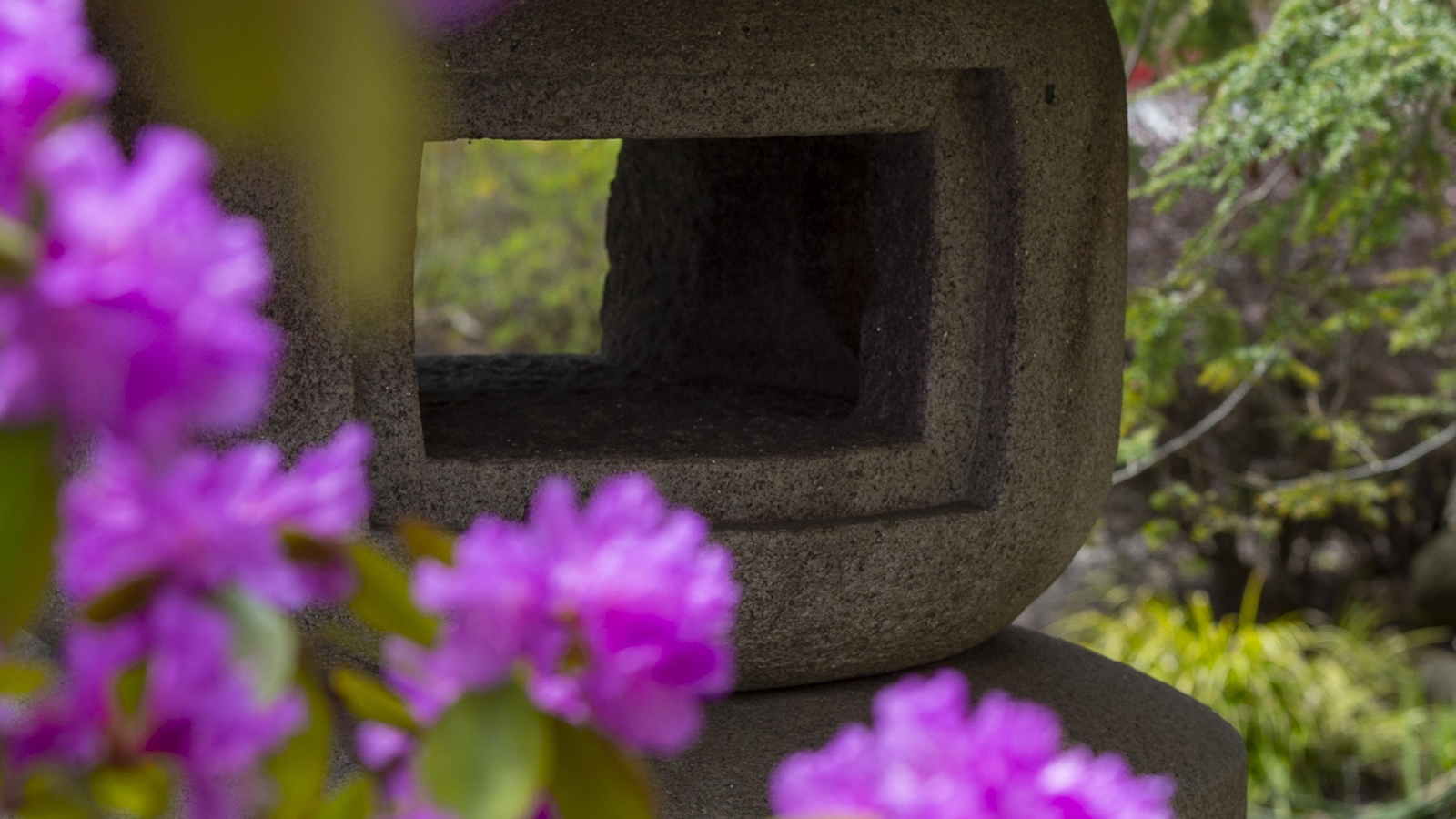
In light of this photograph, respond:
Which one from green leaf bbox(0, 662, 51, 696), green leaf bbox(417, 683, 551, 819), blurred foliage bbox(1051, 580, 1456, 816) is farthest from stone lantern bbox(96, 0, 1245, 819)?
blurred foliage bbox(1051, 580, 1456, 816)

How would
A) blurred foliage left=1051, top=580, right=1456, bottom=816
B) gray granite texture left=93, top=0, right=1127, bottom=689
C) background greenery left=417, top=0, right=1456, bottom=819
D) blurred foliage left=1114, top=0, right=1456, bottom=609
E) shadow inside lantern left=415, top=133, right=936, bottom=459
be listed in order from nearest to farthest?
Result: gray granite texture left=93, top=0, right=1127, bottom=689, shadow inside lantern left=415, top=133, right=936, bottom=459, blurred foliage left=1114, top=0, right=1456, bottom=609, background greenery left=417, top=0, right=1456, bottom=819, blurred foliage left=1051, top=580, right=1456, bottom=816

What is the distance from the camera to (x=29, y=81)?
33 cm

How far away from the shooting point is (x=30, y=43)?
33 centimetres

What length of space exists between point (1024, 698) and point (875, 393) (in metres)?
0.43

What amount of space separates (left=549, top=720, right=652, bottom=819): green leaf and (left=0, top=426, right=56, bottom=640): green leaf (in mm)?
127

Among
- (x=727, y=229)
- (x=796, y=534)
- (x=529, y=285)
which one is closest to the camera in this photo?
(x=796, y=534)

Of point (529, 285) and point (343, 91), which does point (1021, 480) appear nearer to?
point (343, 91)

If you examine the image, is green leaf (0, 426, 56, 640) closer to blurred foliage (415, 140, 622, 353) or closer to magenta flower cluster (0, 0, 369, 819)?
magenta flower cluster (0, 0, 369, 819)

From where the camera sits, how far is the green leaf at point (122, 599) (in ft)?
1.13

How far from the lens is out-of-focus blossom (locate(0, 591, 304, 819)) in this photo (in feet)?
1.11

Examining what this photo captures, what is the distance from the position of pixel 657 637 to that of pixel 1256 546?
4939mm

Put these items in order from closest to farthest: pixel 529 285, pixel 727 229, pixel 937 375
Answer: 1. pixel 937 375
2. pixel 727 229
3. pixel 529 285

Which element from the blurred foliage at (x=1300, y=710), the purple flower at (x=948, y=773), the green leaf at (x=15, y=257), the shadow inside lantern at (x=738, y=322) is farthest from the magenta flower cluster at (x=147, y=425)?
the blurred foliage at (x=1300, y=710)

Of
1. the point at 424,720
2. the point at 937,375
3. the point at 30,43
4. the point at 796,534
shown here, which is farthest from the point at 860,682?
the point at 30,43
